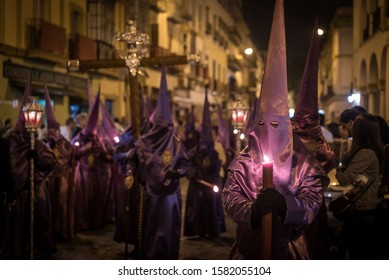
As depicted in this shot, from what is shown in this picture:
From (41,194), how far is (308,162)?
4537mm

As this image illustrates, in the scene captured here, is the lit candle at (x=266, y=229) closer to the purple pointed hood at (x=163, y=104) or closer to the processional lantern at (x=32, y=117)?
the purple pointed hood at (x=163, y=104)

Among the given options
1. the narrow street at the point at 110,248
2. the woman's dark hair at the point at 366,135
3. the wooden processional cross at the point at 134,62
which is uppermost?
the wooden processional cross at the point at 134,62

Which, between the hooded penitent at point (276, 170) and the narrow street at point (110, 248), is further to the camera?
the narrow street at point (110, 248)

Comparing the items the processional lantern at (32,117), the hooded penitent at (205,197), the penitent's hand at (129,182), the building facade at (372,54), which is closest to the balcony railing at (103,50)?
the building facade at (372,54)

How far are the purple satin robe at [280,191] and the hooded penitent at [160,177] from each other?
3284 mm

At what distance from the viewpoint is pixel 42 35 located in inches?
639

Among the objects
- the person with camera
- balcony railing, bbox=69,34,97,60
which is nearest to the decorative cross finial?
the person with camera

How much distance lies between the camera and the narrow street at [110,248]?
25.3 ft

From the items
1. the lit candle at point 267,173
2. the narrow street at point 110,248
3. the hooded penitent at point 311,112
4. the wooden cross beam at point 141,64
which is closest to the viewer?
the lit candle at point 267,173

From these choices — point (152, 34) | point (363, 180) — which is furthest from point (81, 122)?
point (152, 34)

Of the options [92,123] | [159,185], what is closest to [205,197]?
[92,123]

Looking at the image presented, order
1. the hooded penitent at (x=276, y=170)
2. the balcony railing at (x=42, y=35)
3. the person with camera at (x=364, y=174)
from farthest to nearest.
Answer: the balcony railing at (x=42, y=35) → the person with camera at (x=364, y=174) → the hooded penitent at (x=276, y=170)

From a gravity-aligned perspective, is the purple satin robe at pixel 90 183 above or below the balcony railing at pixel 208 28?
below

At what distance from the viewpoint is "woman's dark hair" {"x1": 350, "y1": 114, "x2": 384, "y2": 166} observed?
208 inches
